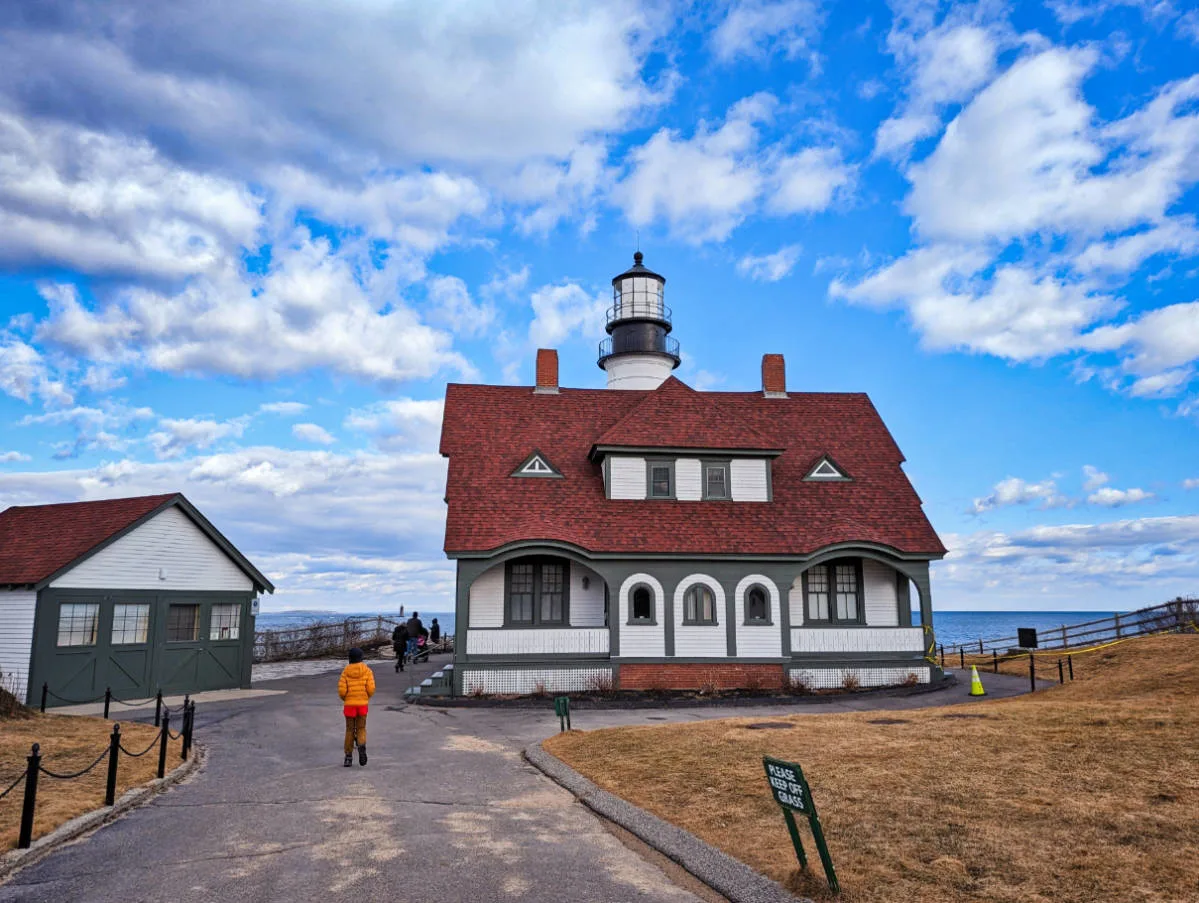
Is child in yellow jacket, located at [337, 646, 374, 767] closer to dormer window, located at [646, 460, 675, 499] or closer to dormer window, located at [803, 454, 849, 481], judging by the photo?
dormer window, located at [646, 460, 675, 499]

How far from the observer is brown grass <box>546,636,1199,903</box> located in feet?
23.1

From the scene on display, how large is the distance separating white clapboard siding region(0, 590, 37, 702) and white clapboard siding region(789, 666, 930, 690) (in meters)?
19.1

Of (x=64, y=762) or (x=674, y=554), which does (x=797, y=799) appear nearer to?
(x=64, y=762)

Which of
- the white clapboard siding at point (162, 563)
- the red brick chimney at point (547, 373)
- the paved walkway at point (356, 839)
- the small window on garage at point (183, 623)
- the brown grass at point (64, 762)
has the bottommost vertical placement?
the paved walkway at point (356, 839)

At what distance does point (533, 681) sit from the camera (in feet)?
73.7

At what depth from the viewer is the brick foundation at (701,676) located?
896 inches

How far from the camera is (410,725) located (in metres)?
17.6

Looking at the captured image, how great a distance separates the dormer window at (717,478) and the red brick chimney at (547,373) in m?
6.94

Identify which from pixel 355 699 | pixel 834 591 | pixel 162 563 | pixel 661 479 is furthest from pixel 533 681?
pixel 162 563

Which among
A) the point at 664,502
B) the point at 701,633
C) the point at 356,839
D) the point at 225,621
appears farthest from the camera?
the point at 664,502

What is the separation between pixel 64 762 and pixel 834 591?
19.5 m

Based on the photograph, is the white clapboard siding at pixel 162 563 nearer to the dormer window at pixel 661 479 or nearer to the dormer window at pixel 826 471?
the dormer window at pixel 661 479

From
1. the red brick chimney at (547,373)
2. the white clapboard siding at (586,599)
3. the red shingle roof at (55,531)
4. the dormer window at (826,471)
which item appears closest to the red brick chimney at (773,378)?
the dormer window at (826,471)

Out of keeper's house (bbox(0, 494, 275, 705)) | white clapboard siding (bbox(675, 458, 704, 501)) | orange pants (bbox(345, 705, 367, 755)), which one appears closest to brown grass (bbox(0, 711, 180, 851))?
orange pants (bbox(345, 705, 367, 755))
